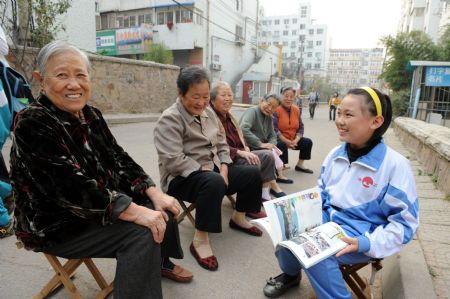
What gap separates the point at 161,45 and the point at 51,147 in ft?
76.7

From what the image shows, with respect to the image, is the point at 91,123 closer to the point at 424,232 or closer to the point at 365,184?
the point at 365,184

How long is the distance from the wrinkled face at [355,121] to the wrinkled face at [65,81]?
1470 mm

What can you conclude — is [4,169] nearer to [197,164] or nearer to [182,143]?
[182,143]

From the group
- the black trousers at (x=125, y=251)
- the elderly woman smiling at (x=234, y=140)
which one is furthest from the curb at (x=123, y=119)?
the black trousers at (x=125, y=251)

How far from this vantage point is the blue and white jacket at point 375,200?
166 cm

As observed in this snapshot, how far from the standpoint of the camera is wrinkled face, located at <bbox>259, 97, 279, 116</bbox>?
14.2ft

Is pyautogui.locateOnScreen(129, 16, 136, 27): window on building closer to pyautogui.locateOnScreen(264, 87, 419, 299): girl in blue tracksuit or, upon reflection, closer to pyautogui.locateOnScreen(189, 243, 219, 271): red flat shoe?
pyautogui.locateOnScreen(189, 243, 219, 271): red flat shoe

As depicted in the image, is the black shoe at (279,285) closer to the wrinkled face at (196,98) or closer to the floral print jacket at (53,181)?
the floral print jacket at (53,181)

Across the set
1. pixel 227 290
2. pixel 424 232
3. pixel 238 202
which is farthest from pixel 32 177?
pixel 424 232

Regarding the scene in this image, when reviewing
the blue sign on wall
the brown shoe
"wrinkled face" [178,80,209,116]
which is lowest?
the brown shoe

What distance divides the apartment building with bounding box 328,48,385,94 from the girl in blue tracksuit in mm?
82369

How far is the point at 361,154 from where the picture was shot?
190 cm

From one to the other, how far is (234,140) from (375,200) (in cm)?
194

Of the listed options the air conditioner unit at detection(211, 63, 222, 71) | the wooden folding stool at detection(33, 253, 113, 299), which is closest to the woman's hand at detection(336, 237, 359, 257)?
the wooden folding stool at detection(33, 253, 113, 299)
